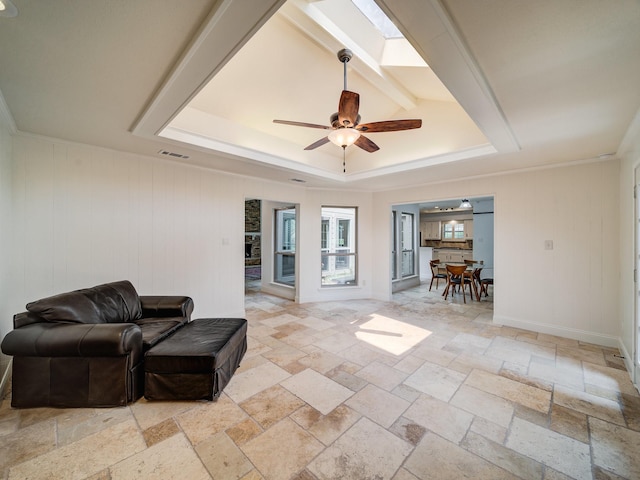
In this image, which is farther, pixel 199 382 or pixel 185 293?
pixel 185 293

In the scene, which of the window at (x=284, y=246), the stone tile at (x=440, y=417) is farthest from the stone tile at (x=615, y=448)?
the window at (x=284, y=246)

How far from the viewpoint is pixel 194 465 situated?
1.55 metres

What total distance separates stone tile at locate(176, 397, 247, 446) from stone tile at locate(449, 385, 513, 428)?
175cm

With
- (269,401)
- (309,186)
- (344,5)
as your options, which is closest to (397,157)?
(309,186)

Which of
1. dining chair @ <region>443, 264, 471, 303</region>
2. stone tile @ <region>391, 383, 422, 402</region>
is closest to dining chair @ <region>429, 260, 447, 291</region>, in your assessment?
dining chair @ <region>443, 264, 471, 303</region>

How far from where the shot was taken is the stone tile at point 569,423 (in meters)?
1.83

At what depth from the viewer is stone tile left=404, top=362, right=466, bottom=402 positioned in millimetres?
2320

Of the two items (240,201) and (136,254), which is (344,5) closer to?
(240,201)

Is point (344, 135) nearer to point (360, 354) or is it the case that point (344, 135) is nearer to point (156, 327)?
point (360, 354)

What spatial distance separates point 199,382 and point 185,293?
209 centimetres

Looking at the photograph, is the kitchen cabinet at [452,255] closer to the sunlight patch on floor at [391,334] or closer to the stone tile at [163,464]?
the sunlight patch on floor at [391,334]

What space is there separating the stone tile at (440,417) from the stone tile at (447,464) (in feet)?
0.38

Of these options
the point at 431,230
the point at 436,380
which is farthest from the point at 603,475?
the point at 431,230

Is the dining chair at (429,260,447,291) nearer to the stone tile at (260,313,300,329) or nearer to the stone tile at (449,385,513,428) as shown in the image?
the stone tile at (260,313,300,329)
